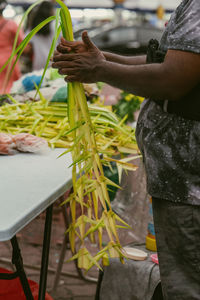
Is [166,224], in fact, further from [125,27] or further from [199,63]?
[125,27]

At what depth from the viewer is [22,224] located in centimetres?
127

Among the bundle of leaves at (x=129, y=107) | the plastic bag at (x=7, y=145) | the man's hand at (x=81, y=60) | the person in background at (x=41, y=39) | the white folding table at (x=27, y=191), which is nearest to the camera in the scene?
the white folding table at (x=27, y=191)

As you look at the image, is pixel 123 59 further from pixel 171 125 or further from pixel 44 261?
pixel 44 261

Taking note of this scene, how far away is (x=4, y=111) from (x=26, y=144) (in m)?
0.61

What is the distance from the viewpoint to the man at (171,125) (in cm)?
131

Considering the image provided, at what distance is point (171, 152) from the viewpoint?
4.74 ft

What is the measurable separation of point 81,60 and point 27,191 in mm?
485

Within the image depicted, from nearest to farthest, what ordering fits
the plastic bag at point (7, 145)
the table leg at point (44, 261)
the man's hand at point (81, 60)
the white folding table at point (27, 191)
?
the white folding table at point (27, 191) → the man's hand at point (81, 60) → the table leg at point (44, 261) → the plastic bag at point (7, 145)

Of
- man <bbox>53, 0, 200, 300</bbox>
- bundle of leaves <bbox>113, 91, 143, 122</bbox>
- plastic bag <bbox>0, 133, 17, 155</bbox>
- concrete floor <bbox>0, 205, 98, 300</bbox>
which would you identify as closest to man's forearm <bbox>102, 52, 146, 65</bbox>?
man <bbox>53, 0, 200, 300</bbox>

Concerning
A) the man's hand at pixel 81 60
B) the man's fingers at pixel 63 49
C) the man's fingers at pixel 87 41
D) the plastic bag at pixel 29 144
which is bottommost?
the plastic bag at pixel 29 144

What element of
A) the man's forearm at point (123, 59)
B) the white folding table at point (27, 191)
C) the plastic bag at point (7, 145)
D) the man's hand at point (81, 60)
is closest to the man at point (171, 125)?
the man's hand at point (81, 60)

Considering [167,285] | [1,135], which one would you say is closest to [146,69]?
[167,285]

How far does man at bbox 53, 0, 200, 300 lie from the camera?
1.31 m

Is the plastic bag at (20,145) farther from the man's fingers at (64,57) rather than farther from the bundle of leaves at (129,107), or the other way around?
the bundle of leaves at (129,107)
